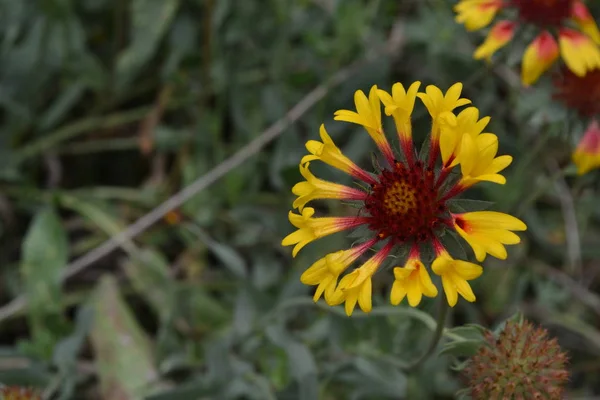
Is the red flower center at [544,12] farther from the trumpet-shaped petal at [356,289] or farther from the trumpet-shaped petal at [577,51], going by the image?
the trumpet-shaped petal at [356,289]

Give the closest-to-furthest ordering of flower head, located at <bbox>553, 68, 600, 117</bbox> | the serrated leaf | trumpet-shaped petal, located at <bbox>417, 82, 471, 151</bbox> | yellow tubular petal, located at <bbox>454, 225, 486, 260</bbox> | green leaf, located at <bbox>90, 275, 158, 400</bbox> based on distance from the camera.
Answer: yellow tubular petal, located at <bbox>454, 225, 486, 260</bbox> < trumpet-shaped petal, located at <bbox>417, 82, 471, 151</bbox> < the serrated leaf < flower head, located at <bbox>553, 68, 600, 117</bbox> < green leaf, located at <bbox>90, 275, 158, 400</bbox>

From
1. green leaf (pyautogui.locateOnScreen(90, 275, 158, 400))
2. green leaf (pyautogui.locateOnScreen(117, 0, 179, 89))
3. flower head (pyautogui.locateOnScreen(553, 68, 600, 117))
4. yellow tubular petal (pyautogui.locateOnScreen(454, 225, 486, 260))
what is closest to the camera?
yellow tubular petal (pyautogui.locateOnScreen(454, 225, 486, 260))

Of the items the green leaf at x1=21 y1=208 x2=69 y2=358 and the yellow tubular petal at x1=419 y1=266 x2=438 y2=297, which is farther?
the green leaf at x1=21 y1=208 x2=69 y2=358

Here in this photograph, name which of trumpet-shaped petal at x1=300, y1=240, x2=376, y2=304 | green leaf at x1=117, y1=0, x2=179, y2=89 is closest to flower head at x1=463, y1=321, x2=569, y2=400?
trumpet-shaped petal at x1=300, y1=240, x2=376, y2=304

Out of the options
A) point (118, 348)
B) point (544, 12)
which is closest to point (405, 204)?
point (544, 12)

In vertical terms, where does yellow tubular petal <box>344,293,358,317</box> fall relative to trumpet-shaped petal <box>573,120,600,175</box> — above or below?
below

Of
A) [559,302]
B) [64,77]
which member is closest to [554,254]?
[559,302]

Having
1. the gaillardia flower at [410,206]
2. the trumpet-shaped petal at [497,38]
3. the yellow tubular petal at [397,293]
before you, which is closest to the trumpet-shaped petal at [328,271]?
the gaillardia flower at [410,206]

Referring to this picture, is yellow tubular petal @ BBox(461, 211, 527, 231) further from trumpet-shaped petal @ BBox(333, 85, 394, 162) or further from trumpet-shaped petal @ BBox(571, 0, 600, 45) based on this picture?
trumpet-shaped petal @ BBox(571, 0, 600, 45)
